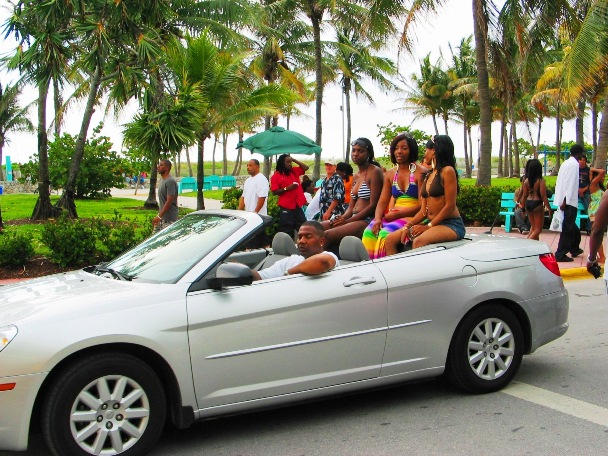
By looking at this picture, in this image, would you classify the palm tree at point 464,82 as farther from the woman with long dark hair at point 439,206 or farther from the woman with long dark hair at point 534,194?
the woman with long dark hair at point 439,206

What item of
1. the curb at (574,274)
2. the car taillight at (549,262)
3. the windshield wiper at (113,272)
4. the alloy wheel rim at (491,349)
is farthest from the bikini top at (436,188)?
the curb at (574,274)

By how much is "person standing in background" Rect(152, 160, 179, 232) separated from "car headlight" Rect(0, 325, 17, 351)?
23.7ft

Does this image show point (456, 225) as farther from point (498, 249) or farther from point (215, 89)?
point (215, 89)

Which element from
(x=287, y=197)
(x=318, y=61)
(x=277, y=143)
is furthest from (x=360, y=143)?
(x=318, y=61)

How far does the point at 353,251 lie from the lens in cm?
536

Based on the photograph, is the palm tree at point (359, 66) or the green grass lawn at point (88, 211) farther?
the palm tree at point (359, 66)

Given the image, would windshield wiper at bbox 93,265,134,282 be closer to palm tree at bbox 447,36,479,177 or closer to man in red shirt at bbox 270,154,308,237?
man in red shirt at bbox 270,154,308,237

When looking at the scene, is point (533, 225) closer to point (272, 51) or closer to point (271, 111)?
point (271, 111)

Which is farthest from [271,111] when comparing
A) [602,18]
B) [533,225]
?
[533,225]

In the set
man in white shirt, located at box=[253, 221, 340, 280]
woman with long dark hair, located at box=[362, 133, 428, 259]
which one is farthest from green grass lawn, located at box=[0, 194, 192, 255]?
man in white shirt, located at box=[253, 221, 340, 280]

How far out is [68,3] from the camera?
58.8ft

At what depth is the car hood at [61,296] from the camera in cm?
422

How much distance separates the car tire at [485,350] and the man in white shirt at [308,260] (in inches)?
41.9

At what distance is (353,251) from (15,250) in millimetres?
7874
